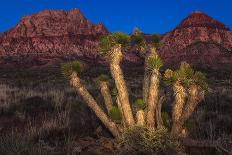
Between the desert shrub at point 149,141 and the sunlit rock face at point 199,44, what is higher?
the sunlit rock face at point 199,44

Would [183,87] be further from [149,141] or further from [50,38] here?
[50,38]

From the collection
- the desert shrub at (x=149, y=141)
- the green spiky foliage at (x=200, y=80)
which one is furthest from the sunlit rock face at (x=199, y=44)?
the desert shrub at (x=149, y=141)

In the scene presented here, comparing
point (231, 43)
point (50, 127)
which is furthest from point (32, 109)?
point (231, 43)

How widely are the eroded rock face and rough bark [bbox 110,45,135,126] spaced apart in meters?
90.2

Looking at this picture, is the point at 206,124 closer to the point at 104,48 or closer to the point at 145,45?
the point at 145,45

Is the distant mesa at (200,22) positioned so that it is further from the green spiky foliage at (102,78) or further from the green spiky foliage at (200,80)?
the green spiky foliage at (200,80)

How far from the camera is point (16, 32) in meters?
120

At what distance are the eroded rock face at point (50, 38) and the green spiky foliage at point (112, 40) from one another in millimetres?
90219

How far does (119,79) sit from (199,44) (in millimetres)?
93473

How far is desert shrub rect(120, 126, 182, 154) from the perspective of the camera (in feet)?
17.5

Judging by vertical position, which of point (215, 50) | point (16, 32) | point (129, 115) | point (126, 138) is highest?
point (16, 32)

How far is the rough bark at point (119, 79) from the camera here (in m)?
5.67

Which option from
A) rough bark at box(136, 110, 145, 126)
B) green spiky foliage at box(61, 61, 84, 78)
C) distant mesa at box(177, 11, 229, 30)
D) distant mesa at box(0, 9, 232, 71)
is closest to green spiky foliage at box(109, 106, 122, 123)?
rough bark at box(136, 110, 145, 126)

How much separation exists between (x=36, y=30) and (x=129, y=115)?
11899 centimetres
